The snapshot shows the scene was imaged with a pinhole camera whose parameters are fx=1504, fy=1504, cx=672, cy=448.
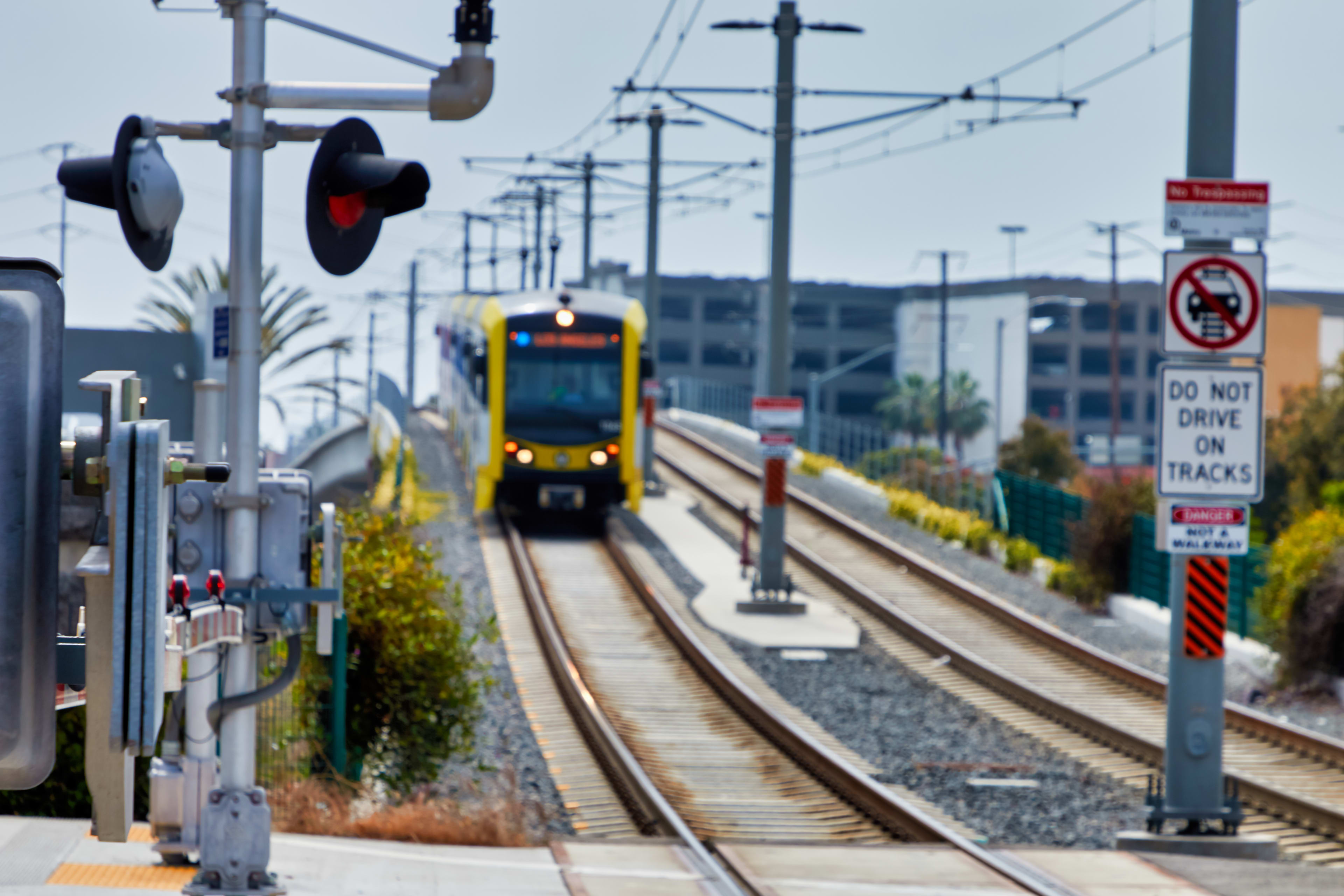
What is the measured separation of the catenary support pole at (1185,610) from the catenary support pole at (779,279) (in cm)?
976

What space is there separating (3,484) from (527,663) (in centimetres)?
1466

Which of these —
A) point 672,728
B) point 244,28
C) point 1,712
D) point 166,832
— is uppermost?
point 244,28

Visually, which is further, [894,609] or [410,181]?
[894,609]

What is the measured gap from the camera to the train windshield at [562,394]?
76.0 ft

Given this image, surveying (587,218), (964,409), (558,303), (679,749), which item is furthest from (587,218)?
(964,409)

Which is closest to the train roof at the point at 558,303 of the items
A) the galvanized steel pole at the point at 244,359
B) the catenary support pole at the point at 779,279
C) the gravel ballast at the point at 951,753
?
the catenary support pole at the point at 779,279

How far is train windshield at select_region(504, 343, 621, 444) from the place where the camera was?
912 inches

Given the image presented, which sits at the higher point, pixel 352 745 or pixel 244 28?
pixel 244 28

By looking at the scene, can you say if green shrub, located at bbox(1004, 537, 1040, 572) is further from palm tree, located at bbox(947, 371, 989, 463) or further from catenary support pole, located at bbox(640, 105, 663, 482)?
palm tree, located at bbox(947, 371, 989, 463)

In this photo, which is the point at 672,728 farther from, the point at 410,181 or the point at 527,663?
the point at 410,181

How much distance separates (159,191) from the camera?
4738mm

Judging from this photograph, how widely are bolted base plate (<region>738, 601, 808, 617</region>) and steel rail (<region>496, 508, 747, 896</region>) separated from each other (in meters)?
2.58

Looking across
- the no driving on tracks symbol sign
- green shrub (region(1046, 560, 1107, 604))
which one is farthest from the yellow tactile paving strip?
green shrub (region(1046, 560, 1107, 604))

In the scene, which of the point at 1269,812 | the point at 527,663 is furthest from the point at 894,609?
the point at 1269,812
